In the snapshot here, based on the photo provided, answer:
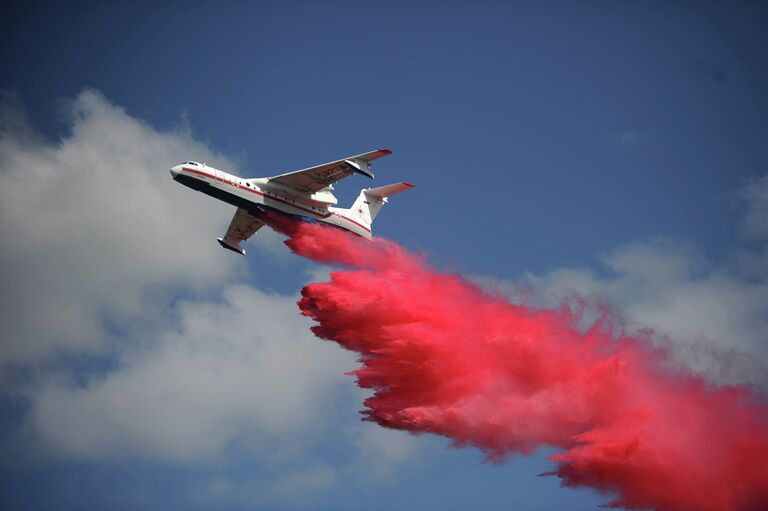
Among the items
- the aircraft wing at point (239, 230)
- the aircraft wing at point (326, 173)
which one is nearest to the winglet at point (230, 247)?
the aircraft wing at point (239, 230)

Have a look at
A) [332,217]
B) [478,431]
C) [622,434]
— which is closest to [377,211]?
[332,217]

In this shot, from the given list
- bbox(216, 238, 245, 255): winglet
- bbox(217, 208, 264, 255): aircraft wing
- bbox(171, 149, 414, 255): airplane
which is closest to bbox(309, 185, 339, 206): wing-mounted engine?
bbox(171, 149, 414, 255): airplane

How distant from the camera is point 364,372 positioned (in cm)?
3353

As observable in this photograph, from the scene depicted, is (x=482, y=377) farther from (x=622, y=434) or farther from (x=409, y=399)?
(x=622, y=434)

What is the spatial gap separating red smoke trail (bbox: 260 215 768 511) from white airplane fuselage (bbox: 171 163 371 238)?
4863 mm

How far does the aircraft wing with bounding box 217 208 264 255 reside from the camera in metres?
42.7

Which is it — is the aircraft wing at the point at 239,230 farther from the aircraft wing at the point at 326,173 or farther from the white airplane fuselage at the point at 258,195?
the aircraft wing at the point at 326,173

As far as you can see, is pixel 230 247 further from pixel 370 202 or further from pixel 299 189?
pixel 370 202

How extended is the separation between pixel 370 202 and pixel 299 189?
4.91 metres

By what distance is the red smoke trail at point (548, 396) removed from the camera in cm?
3195

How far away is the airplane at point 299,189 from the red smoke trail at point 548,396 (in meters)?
4.88

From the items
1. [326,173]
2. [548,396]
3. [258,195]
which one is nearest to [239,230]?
[258,195]

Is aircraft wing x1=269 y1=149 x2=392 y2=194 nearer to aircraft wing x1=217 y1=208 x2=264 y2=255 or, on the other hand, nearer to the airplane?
the airplane

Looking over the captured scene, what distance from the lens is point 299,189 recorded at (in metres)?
38.8
